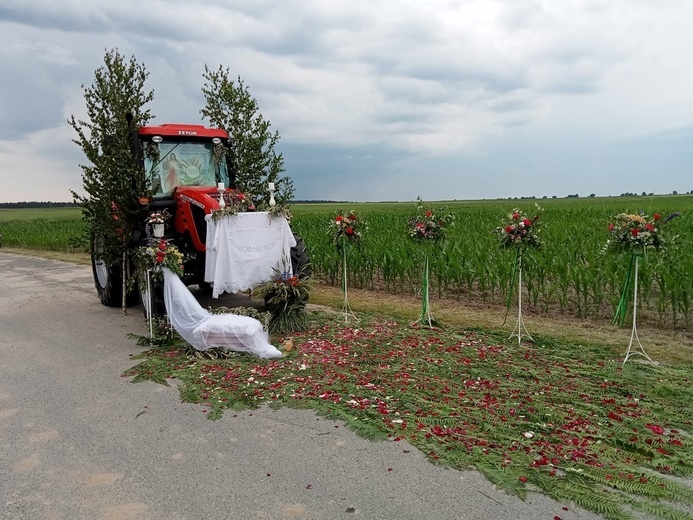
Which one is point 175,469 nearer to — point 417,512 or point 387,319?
point 417,512

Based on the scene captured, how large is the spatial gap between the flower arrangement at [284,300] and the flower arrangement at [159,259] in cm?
113

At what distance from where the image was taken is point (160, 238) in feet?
23.4

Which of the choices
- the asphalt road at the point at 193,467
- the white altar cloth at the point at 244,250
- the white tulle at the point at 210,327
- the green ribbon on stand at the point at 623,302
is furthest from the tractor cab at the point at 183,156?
the green ribbon on stand at the point at 623,302

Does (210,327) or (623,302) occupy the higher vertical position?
(623,302)

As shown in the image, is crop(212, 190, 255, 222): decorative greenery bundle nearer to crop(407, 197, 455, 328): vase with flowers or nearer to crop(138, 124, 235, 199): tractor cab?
crop(138, 124, 235, 199): tractor cab

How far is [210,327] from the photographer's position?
5.97m

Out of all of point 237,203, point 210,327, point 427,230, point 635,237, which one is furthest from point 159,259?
point 635,237

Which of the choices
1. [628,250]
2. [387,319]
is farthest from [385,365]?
[628,250]

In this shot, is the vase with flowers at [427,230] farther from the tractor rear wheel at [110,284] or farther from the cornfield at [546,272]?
the tractor rear wheel at [110,284]

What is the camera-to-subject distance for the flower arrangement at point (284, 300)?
7.00 meters

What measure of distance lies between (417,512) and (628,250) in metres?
4.09

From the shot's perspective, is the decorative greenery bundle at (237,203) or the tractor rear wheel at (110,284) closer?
the decorative greenery bundle at (237,203)

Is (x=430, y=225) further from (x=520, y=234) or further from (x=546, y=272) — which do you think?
(x=546, y=272)

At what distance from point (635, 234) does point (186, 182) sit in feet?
21.4
